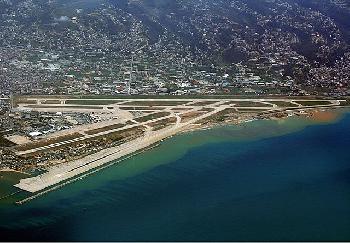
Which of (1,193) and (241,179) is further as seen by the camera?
(241,179)

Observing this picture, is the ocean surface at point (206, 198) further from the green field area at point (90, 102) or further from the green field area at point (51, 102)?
the green field area at point (51, 102)

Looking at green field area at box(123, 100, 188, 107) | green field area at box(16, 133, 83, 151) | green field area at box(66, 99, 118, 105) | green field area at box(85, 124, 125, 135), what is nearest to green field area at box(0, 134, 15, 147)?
green field area at box(16, 133, 83, 151)

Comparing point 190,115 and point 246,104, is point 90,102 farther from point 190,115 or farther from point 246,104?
point 246,104

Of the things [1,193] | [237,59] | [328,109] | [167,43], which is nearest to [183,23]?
[167,43]

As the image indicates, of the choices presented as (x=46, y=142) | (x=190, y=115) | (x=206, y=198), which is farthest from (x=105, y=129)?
(x=206, y=198)

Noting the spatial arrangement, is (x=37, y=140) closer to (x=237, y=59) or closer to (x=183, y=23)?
(x=237, y=59)

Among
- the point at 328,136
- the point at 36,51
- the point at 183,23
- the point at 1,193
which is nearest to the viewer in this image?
the point at 1,193

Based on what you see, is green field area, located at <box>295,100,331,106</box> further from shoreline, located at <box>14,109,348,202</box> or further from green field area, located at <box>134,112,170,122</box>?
green field area, located at <box>134,112,170,122</box>
